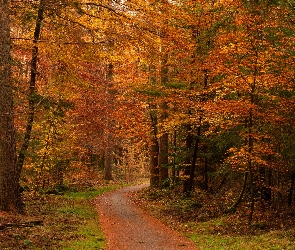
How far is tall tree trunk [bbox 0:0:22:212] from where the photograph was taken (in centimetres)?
1155

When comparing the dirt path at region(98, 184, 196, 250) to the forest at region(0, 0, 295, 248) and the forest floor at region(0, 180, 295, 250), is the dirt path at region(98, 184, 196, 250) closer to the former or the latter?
the forest floor at region(0, 180, 295, 250)

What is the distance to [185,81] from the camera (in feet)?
56.8

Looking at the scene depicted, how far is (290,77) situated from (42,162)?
12.4m

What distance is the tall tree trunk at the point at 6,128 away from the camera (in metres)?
11.5

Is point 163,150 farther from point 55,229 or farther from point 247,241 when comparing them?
point 247,241

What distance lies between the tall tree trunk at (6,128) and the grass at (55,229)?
0.88 metres

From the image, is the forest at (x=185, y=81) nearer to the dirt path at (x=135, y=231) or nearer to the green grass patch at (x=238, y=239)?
the green grass patch at (x=238, y=239)

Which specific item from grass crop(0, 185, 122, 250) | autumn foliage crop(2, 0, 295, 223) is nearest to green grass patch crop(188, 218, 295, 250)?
autumn foliage crop(2, 0, 295, 223)

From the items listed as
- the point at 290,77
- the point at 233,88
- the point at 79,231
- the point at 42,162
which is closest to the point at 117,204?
the point at 42,162

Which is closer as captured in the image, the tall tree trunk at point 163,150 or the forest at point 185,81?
the forest at point 185,81

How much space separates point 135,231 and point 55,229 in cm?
293

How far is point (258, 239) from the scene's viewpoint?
1095 cm

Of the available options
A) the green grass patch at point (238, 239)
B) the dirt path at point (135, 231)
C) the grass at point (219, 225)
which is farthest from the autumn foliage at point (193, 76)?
the dirt path at point (135, 231)

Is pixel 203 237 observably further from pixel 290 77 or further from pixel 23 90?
pixel 23 90
